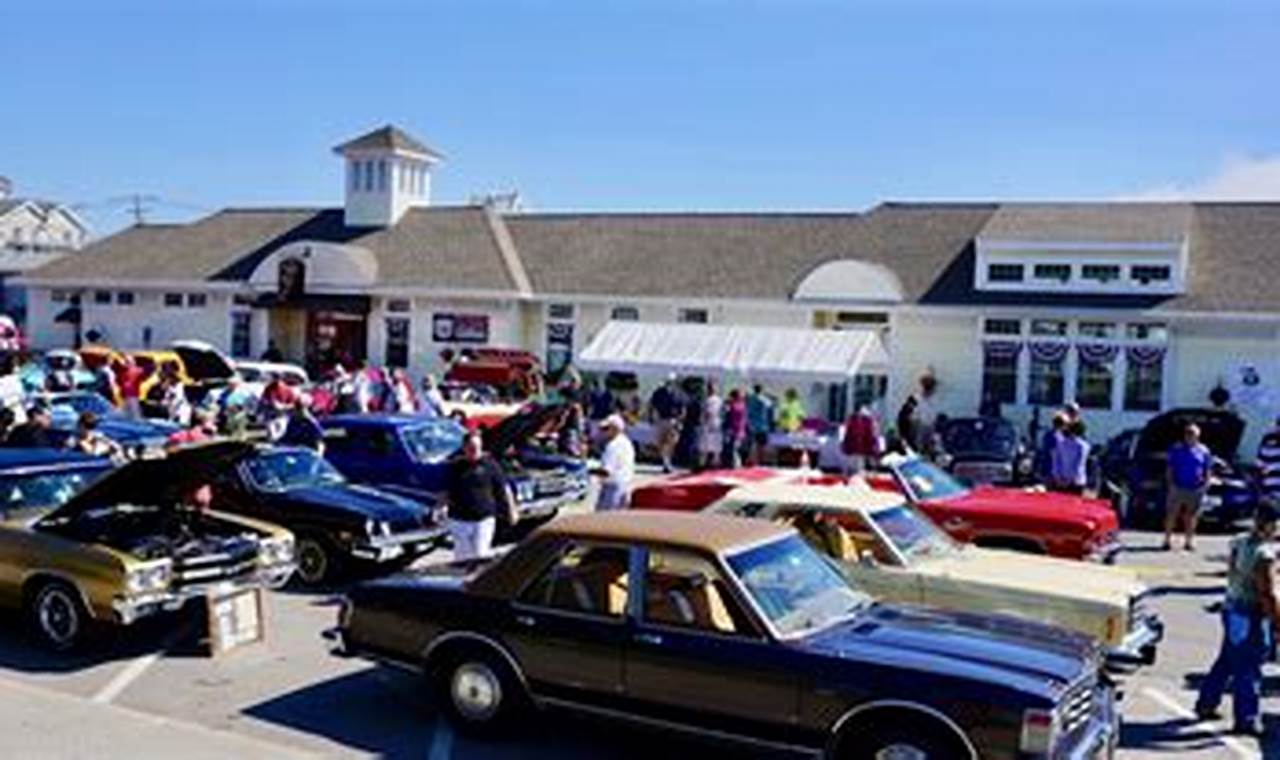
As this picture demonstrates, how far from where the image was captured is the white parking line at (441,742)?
765cm

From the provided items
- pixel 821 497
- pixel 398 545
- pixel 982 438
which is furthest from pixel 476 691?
pixel 982 438

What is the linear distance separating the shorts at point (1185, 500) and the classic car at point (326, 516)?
30.1 ft

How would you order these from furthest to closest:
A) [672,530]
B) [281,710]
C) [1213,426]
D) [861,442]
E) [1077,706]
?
1. [1213,426]
2. [861,442]
3. [281,710]
4. [672,530]
5. [1077,706]

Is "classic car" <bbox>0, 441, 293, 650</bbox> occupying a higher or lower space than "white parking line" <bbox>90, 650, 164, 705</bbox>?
higher

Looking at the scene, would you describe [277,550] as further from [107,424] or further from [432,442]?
[107,424]

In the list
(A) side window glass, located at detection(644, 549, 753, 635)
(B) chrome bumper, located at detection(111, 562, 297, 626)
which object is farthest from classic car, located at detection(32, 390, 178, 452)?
(A) side window glass, located at detection(644, 549, 753, 635)

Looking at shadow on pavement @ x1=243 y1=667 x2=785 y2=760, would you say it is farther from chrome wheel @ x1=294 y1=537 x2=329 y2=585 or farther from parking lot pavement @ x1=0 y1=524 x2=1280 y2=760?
chrome wheel @ x1=294 y1=537 x2=329 y2=585

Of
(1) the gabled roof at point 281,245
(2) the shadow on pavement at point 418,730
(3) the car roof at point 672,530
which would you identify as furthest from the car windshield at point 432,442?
(1) the gabled roof at point 281,245

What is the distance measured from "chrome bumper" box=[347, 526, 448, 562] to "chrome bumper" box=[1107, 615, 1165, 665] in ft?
21.3

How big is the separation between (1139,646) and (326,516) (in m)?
7.16

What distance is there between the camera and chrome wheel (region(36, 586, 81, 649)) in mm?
9594

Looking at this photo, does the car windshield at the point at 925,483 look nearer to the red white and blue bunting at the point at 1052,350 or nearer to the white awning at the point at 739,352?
the white awning at the point at 739,352

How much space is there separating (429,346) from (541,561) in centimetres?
2862

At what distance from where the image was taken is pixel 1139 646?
929 centimetres
